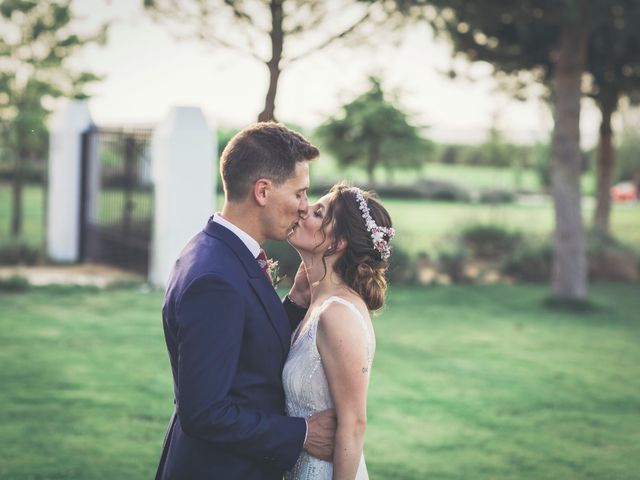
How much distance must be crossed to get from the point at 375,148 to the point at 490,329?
28.4 m

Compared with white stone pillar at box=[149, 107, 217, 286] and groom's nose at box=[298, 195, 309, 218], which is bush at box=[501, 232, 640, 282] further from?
groom's nose at box=[298, 195, 309, 218]

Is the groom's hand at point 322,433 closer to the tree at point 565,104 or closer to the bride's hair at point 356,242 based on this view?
the bride's hair at point 356,242

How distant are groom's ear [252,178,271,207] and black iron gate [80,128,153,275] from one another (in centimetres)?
1327

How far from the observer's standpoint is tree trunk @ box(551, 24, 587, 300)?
14117mm

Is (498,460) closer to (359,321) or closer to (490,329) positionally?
(359,321)

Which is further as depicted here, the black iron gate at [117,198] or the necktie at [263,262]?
the black iron gate at [117,198]

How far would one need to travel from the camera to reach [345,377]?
122 inches

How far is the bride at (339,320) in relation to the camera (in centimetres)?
311

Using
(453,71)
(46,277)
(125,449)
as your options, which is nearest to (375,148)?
(453,71)

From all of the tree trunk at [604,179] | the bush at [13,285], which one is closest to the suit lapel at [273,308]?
the bush at [13,285]

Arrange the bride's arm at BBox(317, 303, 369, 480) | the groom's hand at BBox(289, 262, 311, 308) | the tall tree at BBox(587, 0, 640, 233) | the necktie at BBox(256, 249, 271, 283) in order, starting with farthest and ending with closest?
the tall tree at BBox(587, 0, 640, 233) < the groom's hand at BBox(289, 262, 311, 308) < the bride's arm at BBox(317, 303, 369, 480) < the necktie at BBox(256, 249, 271, 283)

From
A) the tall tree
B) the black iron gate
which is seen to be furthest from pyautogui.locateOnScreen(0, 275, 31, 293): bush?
the tall tree

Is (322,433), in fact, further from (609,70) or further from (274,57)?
(609,70)

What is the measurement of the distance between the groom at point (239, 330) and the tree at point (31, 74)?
1841 cm
